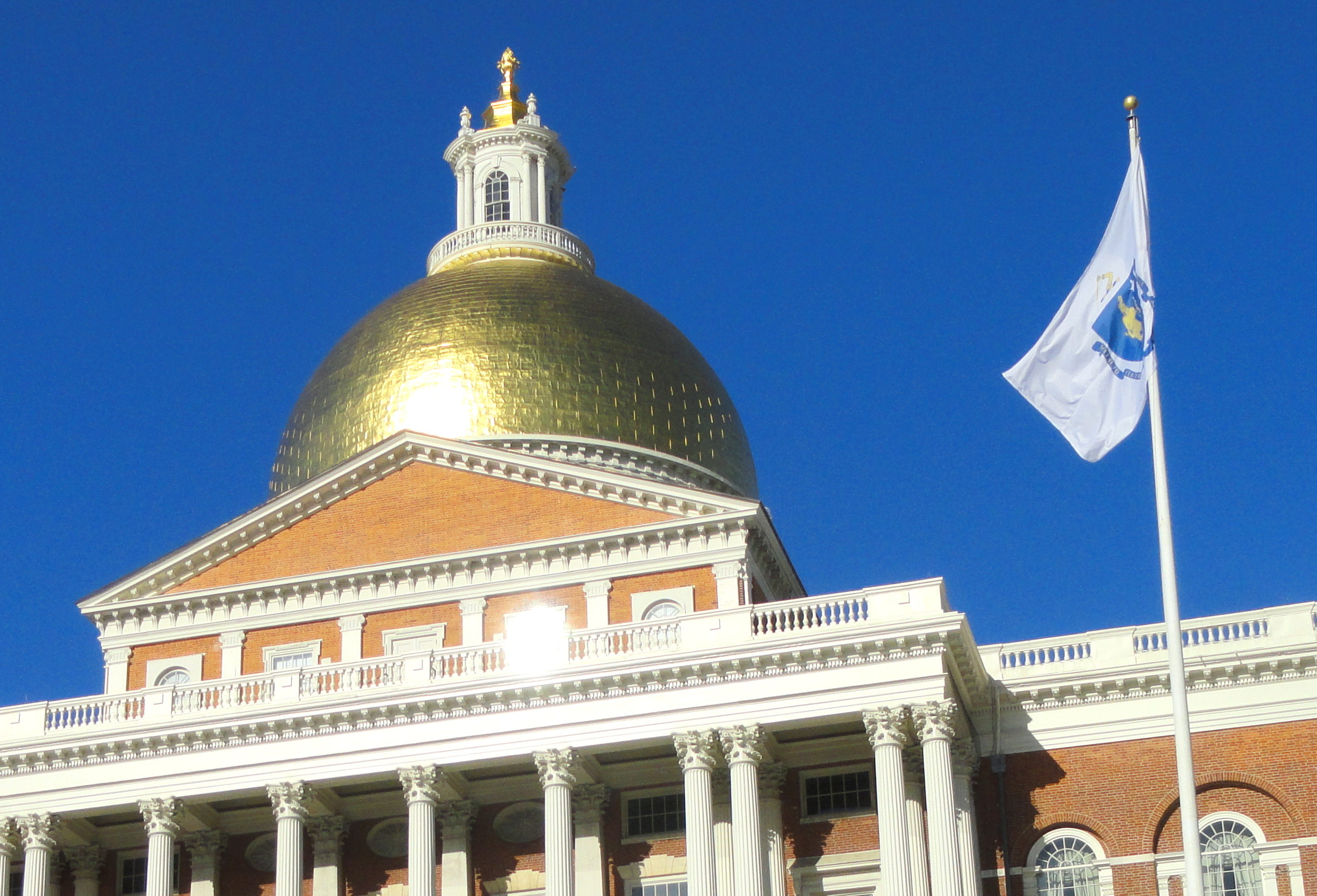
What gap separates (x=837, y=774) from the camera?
142 ft

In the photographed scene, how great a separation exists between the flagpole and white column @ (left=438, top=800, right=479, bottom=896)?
19.7 m

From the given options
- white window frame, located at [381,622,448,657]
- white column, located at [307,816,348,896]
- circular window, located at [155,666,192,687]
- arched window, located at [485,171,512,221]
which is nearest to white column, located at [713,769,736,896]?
white column, located at [307,816,348,896]

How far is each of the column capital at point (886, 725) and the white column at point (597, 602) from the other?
852cm

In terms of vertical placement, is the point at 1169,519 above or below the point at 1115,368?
below

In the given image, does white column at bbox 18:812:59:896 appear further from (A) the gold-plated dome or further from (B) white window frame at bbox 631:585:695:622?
(B) white window frame at bbox 631:585:695:622

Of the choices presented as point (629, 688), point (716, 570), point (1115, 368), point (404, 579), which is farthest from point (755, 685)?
point (1115, 368)

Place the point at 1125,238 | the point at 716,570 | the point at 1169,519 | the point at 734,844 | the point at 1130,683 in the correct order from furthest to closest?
the point at 716,570 → the point at 1130,683 → the point at 734,844 → the point at 1125,238 → the point at 1169,519

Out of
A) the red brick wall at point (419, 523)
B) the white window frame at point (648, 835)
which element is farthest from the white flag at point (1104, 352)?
the red brick wall at point (419, 523)

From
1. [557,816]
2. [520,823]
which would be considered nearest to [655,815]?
[520,823]

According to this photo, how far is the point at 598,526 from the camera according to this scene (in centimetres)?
4853

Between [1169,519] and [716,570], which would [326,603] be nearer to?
[716,570]

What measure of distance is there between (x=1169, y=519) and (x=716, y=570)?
21120 mm

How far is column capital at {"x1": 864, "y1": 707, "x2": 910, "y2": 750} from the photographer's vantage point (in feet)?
132

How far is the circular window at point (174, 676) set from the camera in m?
49.3
